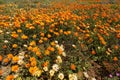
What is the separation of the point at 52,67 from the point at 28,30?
1600 mm

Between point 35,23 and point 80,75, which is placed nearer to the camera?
point 80,75

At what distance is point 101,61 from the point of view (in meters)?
5.23

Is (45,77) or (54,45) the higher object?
(54,45)

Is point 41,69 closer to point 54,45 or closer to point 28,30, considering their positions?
point 54,45

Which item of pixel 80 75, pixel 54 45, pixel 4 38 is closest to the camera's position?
pixel 80 75

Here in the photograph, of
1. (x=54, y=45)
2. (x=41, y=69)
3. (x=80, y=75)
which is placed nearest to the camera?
(x=41, y=69)

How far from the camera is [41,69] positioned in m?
4.30

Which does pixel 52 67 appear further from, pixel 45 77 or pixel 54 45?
pixel 54 45

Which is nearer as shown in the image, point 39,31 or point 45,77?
point 45,77

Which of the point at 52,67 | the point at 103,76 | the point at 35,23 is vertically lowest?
the point at 103,76

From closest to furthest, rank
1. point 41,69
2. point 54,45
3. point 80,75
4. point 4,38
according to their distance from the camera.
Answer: point 41,69
point 80,75
point 54,45
point 4,38

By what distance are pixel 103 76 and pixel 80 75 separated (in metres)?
0.59

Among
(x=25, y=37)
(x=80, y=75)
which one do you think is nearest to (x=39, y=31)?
(x=25, y=37)

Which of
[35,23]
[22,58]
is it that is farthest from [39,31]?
[22,58]
